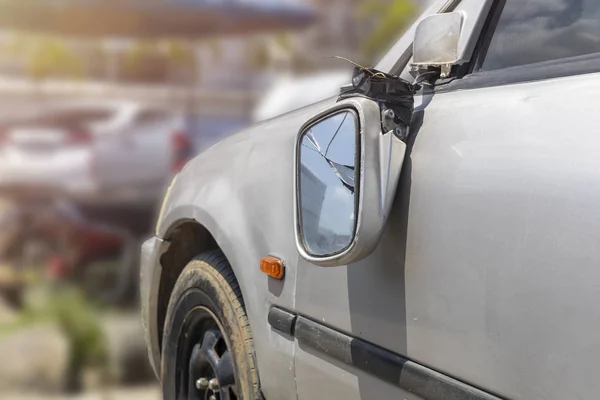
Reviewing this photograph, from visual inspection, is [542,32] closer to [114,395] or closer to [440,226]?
[440,226]

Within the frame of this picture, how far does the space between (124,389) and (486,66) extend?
3.37 m

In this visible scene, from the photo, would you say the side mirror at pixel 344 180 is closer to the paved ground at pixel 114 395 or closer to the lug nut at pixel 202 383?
the lug nut at pixel 202 383

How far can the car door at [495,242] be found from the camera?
1001 mm

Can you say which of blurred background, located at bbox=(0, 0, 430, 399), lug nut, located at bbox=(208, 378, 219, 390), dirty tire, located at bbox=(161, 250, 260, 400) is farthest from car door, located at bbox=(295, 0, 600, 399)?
blurred background, located at bbox=(0, 0, 430, 399)

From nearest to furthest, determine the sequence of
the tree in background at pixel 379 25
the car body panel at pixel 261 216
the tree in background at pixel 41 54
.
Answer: the car body panel at pixel 261 216 < the tree in background at pixel 379 25 < the tree in background at pixel 41 54

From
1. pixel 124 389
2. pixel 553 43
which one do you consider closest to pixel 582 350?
pixel 553 43

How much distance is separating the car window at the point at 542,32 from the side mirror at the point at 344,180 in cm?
30

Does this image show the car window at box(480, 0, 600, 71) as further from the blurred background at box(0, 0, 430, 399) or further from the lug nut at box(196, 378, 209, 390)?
the blurred background at box(0, 0, 430, 399)

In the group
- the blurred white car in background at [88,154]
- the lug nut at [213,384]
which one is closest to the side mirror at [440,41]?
the lug nut at [213,384]

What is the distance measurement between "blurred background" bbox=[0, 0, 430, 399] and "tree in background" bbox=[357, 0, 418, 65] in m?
0.01

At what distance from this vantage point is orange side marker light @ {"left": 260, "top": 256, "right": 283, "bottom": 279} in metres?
1.73

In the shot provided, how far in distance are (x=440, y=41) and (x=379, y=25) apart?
14.8 ft

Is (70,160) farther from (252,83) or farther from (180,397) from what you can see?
(180,397)

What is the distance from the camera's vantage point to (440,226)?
1221mm
